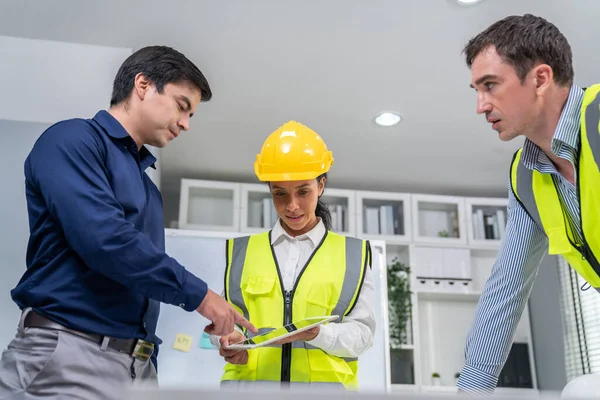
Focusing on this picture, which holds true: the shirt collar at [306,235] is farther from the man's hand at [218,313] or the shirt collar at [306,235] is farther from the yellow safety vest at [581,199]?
the yellow safety vest at [581,199]

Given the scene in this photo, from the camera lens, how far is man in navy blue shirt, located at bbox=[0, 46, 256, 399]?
1.31 metres

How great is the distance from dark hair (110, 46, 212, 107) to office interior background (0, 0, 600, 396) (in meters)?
1.37

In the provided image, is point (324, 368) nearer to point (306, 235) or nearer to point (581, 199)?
point (306, 235)

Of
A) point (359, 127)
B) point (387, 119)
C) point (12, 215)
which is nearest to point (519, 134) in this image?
point (12, 215)

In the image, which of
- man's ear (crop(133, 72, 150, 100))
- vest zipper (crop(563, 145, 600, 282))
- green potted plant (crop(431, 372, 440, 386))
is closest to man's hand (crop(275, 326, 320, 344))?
vest zipper (crop(563, 145, 600, 282))

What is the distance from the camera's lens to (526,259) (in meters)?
1.54

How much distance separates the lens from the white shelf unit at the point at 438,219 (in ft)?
16.7

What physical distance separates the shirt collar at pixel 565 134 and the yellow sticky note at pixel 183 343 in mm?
2406

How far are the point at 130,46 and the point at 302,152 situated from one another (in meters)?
1.82

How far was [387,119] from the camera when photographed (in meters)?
4.15

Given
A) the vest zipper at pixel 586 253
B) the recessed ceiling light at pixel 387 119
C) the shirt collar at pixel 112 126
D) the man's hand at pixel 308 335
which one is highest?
the recessed ceiling light at pixel 387 119

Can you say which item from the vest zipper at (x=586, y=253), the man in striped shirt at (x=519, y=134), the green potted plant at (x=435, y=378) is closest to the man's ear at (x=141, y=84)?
the man in striped shirt at (x=519, y=134)

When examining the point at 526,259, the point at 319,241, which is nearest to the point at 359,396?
the point at 526,259

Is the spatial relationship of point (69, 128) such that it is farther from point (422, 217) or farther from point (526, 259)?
point (422, 217)
